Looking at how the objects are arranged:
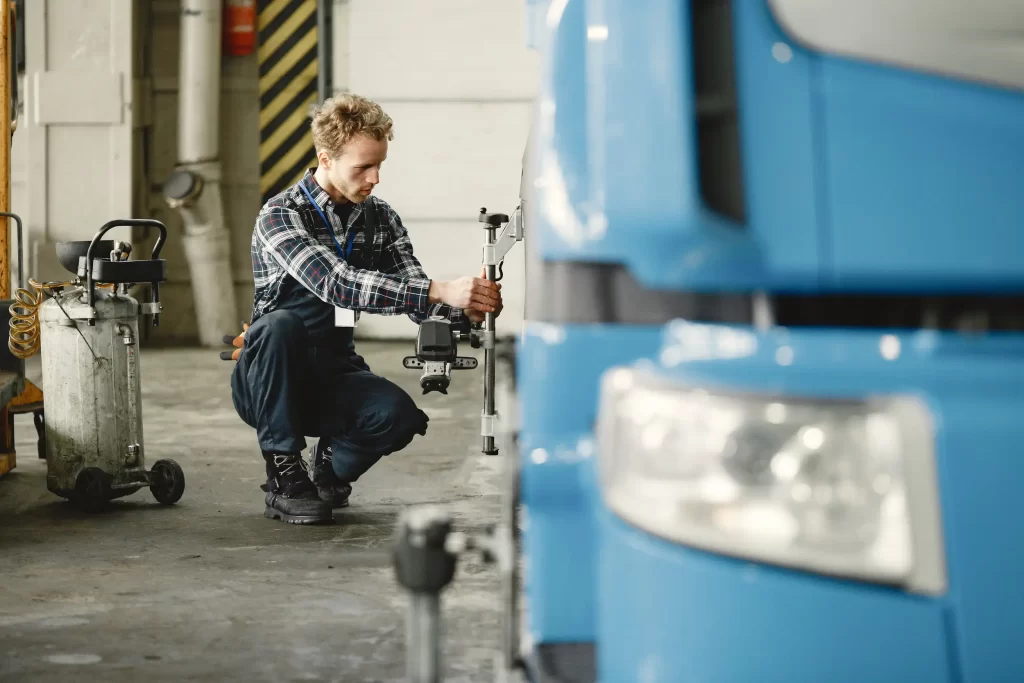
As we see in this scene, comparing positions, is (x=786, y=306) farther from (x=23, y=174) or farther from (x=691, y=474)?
(x=23, y=174)

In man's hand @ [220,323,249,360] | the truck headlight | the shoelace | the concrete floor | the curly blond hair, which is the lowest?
the concrete floor

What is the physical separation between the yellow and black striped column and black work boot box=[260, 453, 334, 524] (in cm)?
498

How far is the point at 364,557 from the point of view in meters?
3.24

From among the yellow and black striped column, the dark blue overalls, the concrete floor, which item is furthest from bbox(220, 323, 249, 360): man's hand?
the yellow and black striped column

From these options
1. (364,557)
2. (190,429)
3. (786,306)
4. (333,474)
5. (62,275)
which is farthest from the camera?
(62,275)

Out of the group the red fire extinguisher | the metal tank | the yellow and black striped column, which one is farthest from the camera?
the yellow and black striped column

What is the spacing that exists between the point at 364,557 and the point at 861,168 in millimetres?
2460

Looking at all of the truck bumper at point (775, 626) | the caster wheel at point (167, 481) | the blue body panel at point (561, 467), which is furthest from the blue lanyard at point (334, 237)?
the truck bumper at point (775, 626)

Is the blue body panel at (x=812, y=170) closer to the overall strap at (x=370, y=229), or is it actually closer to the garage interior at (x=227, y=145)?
the overall strap at (x=370, y=229)

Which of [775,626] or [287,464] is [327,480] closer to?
[287,464]

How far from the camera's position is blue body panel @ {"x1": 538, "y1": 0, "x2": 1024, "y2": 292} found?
968 millimetres

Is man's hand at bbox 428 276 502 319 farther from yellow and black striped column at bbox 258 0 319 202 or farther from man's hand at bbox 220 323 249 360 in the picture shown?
yellow and black striped column at bbox 258 0 319 202

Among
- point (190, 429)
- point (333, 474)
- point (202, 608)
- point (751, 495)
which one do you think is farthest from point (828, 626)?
point (190, 429)

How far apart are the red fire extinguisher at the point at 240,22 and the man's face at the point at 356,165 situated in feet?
16.5
